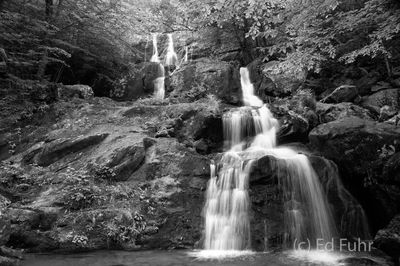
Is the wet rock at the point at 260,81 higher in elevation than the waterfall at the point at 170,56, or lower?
lower

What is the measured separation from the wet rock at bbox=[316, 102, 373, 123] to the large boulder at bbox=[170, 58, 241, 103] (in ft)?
13.3

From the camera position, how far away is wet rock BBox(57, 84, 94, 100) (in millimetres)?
13322

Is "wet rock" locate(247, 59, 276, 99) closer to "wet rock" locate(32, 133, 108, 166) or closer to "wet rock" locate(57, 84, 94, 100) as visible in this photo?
"wet rock" locate(57, 84, 94, 100)

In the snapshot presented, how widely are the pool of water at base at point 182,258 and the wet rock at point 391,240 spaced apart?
0.67m

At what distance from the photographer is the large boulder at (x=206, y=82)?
1487 centimetres

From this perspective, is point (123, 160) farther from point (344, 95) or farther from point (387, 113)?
point (344, 95)

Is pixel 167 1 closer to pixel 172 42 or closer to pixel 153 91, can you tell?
pixel 172 42

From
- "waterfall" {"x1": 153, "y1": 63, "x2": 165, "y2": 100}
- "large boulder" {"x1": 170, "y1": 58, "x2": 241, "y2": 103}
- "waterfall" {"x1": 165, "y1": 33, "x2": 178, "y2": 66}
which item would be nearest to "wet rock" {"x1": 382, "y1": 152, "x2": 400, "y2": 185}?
"large boulder" {"x1": 170, "y1": 58, "x2": 241, "y2": 103}

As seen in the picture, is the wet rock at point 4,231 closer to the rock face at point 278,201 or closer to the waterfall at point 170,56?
the rock face at point 278,201

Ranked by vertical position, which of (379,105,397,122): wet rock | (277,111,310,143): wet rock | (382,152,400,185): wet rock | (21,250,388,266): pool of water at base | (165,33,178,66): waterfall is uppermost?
(165,33,178,66): waterfall

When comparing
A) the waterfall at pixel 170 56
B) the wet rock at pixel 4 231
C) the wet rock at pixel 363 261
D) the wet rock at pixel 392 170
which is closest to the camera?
the wet rock at pixel 4 231

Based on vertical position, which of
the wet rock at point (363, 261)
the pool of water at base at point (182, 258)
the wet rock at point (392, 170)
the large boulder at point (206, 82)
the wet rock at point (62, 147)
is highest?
the large boulder at point (206, 82)

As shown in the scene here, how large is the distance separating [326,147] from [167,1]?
15062mm

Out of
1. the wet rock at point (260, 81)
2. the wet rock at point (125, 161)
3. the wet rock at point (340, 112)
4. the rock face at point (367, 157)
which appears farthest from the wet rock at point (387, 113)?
the wet rock at point (125, 161)
